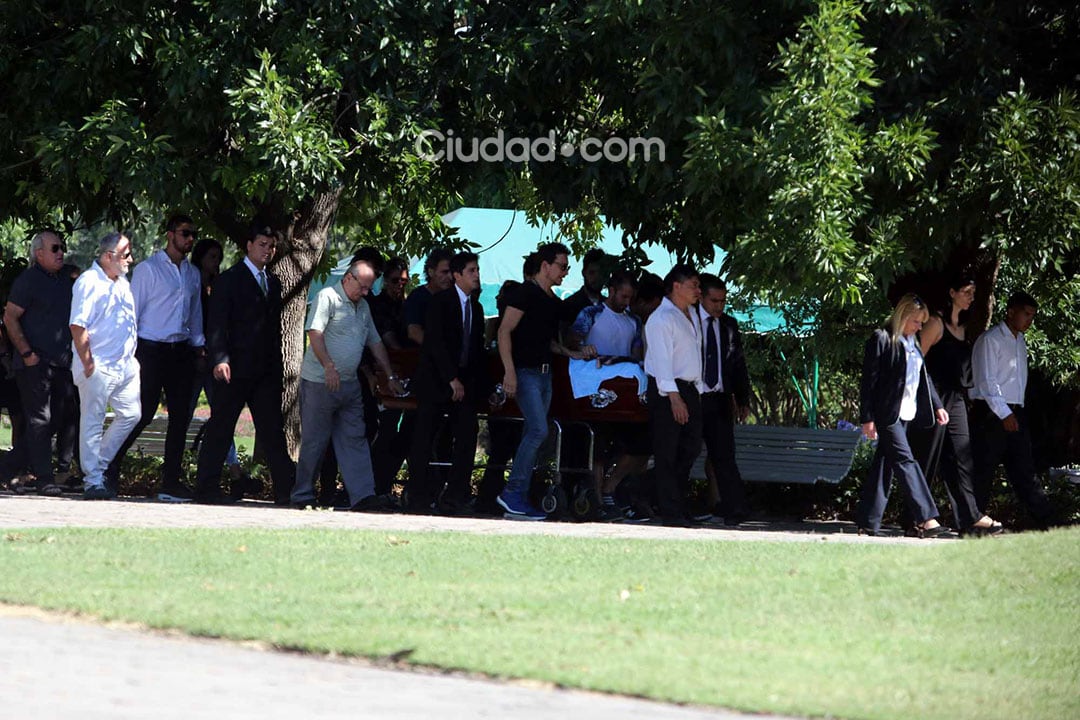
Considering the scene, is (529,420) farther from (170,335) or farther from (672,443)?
(170,335)

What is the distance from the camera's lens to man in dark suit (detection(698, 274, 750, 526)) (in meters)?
14.4

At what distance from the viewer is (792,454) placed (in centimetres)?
1595

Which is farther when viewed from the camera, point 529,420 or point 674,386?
point 529,420

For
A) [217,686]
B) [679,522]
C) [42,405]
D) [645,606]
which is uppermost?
[42,405]

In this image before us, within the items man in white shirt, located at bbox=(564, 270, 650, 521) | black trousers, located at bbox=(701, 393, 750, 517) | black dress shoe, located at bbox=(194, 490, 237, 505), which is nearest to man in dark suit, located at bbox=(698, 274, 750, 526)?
black trousers, located at bbox=(701, 393, 750, 517)

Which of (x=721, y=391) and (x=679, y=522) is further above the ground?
(x=721, y=391)

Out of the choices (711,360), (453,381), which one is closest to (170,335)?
(453,381)

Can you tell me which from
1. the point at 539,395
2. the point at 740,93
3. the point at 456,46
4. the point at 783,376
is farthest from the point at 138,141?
the point at 783,376

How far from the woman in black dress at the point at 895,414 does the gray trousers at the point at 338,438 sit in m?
3.86

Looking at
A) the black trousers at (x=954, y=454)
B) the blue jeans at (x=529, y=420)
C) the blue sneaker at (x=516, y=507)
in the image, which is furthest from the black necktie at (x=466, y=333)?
the black trousers at (x=954, y=454)

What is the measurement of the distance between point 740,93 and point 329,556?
4817 mm

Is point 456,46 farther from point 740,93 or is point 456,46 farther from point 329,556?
point 329,556

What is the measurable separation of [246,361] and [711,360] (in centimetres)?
364

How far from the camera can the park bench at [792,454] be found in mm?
15781
